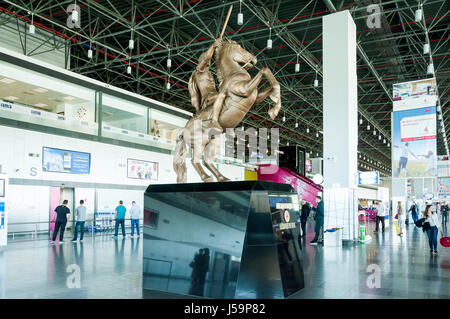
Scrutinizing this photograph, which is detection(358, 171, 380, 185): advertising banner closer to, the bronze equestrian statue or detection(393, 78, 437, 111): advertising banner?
detection(393, 78, 437, 111): advertising banner

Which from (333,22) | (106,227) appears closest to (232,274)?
(333,22)

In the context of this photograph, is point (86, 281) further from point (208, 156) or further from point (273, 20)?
point (273, 20)

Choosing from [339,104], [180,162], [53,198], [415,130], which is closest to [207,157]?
[180,162]

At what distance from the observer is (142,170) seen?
2056 cm

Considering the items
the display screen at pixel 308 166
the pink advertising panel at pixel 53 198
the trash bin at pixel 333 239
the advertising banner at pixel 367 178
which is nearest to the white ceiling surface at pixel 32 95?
the pink advertising panel at pixel 53 198

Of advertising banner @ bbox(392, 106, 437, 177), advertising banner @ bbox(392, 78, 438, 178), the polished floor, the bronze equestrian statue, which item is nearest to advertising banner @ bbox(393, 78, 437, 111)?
advertising banner @ bbox(392, 78, 438, 178)

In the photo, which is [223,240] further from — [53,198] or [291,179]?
[291,179]

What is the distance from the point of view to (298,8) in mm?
15312

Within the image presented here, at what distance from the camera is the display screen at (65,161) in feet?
52.1

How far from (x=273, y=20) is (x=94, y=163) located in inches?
400

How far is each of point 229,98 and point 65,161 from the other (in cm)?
1308

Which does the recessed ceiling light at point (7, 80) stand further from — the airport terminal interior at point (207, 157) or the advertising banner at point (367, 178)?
the advertising banner at point (367, 178)

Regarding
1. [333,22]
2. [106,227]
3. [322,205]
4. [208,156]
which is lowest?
[106,227]

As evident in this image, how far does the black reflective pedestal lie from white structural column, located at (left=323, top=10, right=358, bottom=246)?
21.8 ft
